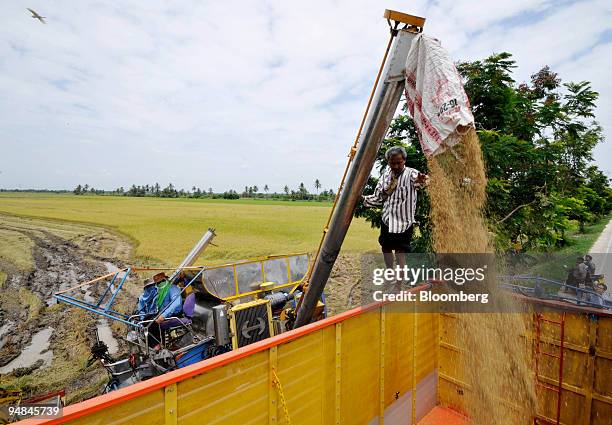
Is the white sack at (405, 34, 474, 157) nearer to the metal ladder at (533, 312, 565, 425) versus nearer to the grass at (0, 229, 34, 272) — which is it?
the metal ladder at (533, 312, 565, 425)

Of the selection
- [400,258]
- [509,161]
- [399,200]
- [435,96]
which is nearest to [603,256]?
[509,161]

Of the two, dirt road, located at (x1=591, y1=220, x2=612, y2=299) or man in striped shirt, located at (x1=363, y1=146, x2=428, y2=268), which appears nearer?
man in striped shirt, located at (x1=363, y1=146, x2=428, y2=268)

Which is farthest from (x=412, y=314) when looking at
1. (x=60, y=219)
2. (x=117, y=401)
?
(x=60, y=219)

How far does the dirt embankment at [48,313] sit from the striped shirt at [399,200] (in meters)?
6.08

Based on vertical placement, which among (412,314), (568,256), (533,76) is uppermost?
(533,76)

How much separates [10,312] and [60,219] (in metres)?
37.0

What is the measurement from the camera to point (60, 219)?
40.1 meters

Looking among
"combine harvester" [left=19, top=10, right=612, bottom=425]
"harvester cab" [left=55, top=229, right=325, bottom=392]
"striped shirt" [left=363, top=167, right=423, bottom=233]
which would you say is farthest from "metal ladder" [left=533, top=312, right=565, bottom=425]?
"harvester cab" [left=55, top=229, right=325, bottom=392]

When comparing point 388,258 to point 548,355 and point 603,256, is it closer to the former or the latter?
point 548,355

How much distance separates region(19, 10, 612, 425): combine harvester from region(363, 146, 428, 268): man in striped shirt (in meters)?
0.50

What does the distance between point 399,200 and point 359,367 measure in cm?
162

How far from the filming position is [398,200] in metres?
3.23

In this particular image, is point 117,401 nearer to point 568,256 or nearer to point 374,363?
point 374,363

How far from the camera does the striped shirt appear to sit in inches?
126
